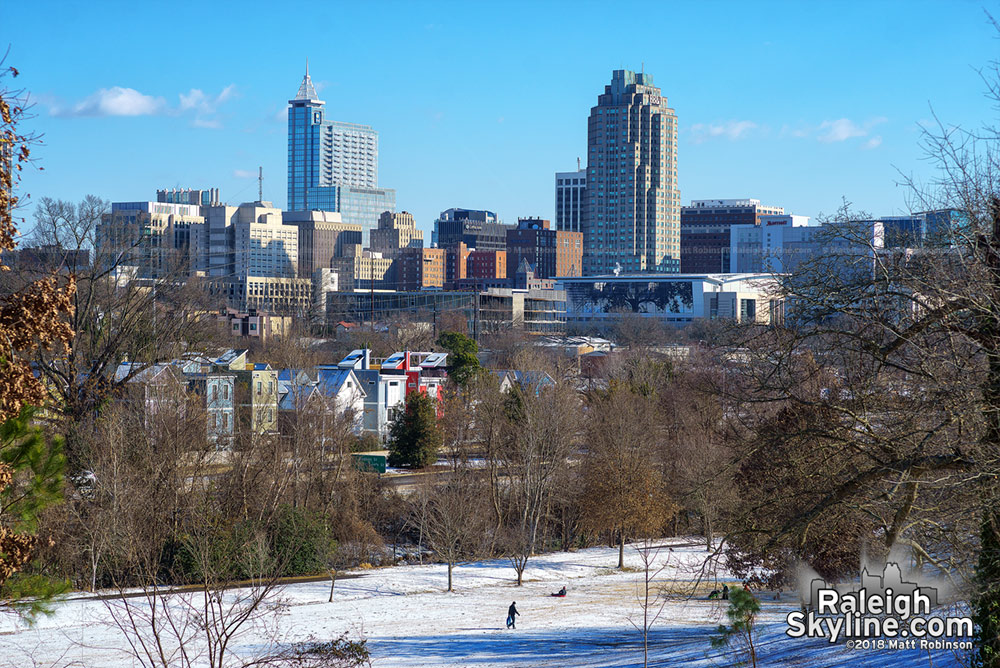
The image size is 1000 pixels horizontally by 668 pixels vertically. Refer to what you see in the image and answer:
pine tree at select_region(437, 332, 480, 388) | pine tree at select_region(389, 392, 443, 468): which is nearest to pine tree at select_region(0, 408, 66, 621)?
pine tree at select_region(389, 392, 443, 468)

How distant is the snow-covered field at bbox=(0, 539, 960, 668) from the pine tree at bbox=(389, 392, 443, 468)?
549 inches

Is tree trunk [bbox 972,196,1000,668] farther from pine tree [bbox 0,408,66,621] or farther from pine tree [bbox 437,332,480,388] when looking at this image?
pine tree [bbox 437,332,480,388]

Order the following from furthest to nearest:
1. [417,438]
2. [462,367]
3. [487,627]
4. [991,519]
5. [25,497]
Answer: [462,367], [417,438], [487,627], [25,497], [991,519]

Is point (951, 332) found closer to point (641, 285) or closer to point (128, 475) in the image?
point (128, 475)

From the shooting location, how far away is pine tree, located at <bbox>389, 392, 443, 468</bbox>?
1924 inches

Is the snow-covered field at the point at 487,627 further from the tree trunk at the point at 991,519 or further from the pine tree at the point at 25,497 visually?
the pine tree at the point at 25,497

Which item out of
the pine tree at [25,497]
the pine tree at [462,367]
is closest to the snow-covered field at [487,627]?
the pine tree at [25,497]

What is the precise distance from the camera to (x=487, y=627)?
25703 millimetres

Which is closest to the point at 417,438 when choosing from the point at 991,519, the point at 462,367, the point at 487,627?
the point at 462,367

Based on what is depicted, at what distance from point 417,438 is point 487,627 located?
23.6 meters

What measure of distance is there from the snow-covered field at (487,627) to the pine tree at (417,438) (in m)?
14.0

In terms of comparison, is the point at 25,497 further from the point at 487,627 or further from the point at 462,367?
the point at 462,367

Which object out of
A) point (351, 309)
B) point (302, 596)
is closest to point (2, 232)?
point (302, 596)

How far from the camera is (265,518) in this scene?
3353 centimetres
